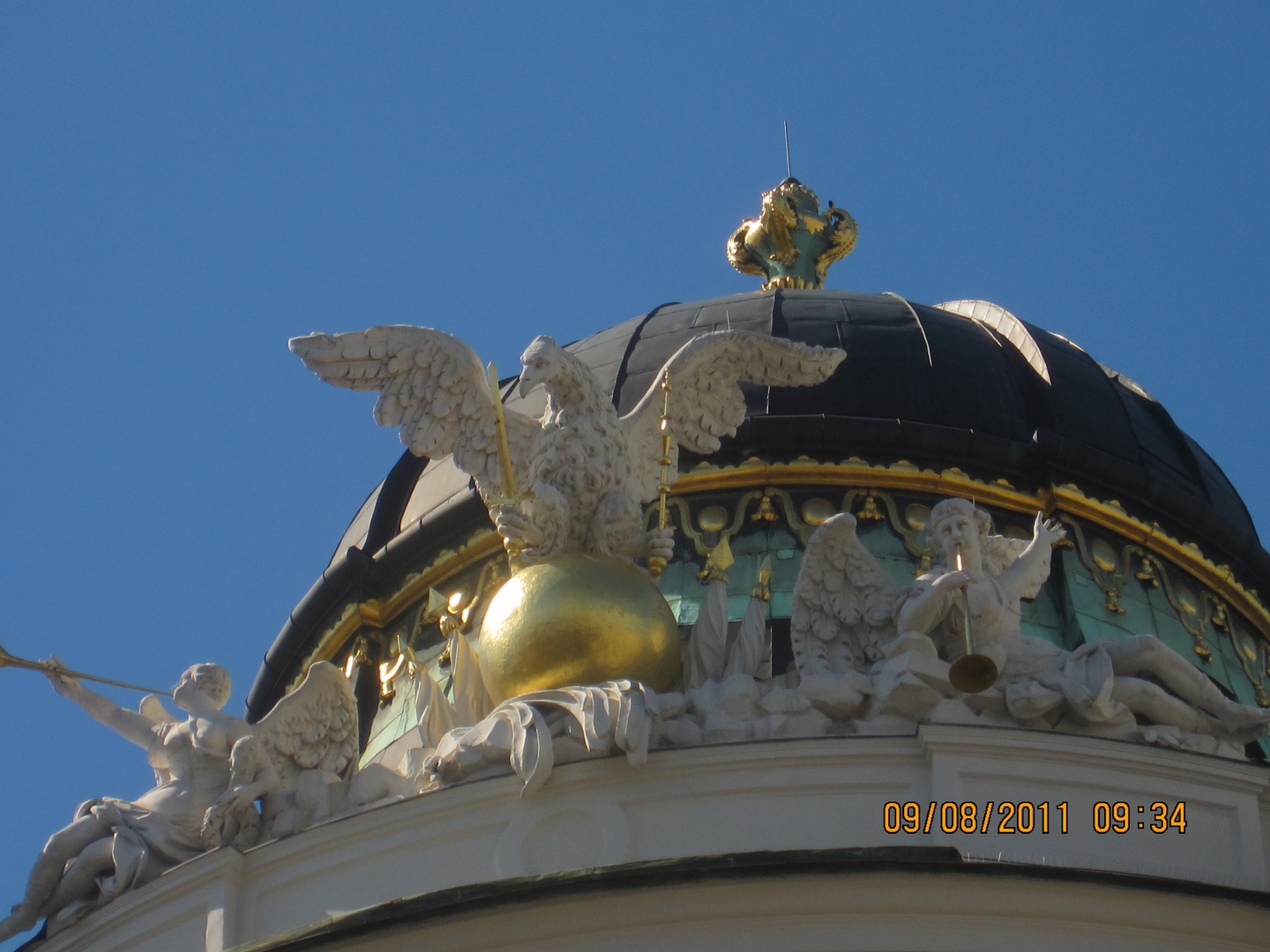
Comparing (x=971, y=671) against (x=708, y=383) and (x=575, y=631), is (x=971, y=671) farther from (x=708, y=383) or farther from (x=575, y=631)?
(x=708, y=383)

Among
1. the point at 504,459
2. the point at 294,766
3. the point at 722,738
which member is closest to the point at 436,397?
the point at 504,459

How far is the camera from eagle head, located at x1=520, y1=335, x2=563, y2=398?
1614 cm

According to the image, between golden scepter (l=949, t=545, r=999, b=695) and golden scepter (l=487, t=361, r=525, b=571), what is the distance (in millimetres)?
3296

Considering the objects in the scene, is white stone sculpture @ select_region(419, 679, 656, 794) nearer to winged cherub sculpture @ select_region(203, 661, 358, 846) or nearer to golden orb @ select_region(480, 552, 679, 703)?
golden orb @ select_region(480, 552, 679, 703)

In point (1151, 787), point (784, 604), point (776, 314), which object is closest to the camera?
point (1151, 787)

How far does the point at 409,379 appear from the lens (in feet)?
53.7

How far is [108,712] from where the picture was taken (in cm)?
1659

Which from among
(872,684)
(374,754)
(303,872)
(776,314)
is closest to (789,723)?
(872,684)

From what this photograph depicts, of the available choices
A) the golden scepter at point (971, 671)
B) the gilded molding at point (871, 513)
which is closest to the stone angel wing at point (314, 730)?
the gilded molding at point (871, 513)

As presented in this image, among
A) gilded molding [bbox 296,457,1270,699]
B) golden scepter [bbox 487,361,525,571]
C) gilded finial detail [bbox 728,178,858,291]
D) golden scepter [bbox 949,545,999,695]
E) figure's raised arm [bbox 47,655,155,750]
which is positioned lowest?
golden scepter [bbox 949,545,999,695]

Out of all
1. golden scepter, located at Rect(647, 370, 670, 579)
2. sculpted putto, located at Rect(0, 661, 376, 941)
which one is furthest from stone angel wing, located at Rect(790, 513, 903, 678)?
sculpted putto, located at Rect(0, 661, 376, 941)

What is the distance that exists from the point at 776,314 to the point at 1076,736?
8.80 meters

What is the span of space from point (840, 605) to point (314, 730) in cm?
353

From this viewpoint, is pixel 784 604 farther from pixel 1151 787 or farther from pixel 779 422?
pixel 1151 787
